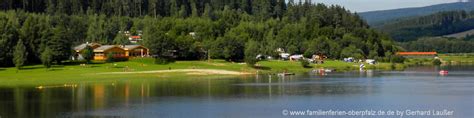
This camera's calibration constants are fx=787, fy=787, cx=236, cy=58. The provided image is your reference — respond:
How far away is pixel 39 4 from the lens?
621 feet

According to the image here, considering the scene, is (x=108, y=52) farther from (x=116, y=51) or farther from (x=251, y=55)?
(x=251, y=55)

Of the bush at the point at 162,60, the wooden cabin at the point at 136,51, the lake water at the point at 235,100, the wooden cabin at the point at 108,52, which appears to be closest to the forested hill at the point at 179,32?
the wooden cabin at the point at 136,51

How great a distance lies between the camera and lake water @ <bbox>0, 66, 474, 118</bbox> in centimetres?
5419

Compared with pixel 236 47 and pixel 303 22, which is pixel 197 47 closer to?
pixel 236 47

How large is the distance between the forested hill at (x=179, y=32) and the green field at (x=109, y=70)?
357 centimetres

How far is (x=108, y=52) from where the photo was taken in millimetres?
125500

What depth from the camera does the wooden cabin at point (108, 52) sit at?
12606 cm

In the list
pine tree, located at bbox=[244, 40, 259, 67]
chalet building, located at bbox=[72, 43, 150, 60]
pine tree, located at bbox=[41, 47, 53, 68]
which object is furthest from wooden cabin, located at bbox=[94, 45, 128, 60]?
pine tree, located at bbox=[244, 40, 259, 67]

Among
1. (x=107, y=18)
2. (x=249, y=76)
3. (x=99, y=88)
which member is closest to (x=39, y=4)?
(x=107, y=18)

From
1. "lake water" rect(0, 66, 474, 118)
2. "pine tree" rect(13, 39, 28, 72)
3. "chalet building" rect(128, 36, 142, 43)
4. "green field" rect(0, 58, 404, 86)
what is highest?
"chalet building" rect(128, 36, 142, 43)

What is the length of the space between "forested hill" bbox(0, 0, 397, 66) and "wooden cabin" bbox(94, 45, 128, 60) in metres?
4.47

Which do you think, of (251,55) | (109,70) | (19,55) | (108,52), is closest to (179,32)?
(108,52)

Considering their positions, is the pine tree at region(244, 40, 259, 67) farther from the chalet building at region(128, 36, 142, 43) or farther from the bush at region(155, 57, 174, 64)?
the chalet building at region(128, 36, 142, 43)

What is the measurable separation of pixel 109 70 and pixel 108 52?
2164cm
